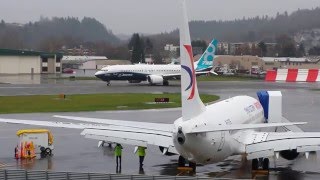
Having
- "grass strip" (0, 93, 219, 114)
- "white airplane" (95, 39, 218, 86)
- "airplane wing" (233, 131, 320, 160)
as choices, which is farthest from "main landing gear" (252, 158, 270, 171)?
"white airplane" (95, 39, 218, 86)

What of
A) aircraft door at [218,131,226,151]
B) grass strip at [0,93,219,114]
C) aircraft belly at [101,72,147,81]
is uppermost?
aircraft door at [218,131,226,151]

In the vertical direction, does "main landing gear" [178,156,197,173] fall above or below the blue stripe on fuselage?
below

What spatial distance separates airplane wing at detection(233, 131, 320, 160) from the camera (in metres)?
27.4

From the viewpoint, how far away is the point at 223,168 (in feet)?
106

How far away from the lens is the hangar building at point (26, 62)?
6757 inches

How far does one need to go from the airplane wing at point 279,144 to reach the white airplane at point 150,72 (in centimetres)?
8352

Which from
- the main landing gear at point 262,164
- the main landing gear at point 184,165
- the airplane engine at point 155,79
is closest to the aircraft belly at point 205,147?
the main landing gear at point 184,165

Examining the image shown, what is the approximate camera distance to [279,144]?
28.1m

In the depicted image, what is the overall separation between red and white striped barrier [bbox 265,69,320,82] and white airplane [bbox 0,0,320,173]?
89732mm

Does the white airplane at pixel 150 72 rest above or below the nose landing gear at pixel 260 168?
above

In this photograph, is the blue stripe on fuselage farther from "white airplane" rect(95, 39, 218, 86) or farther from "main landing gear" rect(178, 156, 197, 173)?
"main landing gear" rect(178, 156, 197, 173)

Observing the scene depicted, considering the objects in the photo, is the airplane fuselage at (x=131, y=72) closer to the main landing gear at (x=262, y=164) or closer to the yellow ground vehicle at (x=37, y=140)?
the yellow ground vehicle at (x=37, y=140)

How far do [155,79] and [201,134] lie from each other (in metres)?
88.4

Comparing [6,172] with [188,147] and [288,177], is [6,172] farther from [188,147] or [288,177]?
[288,177]
